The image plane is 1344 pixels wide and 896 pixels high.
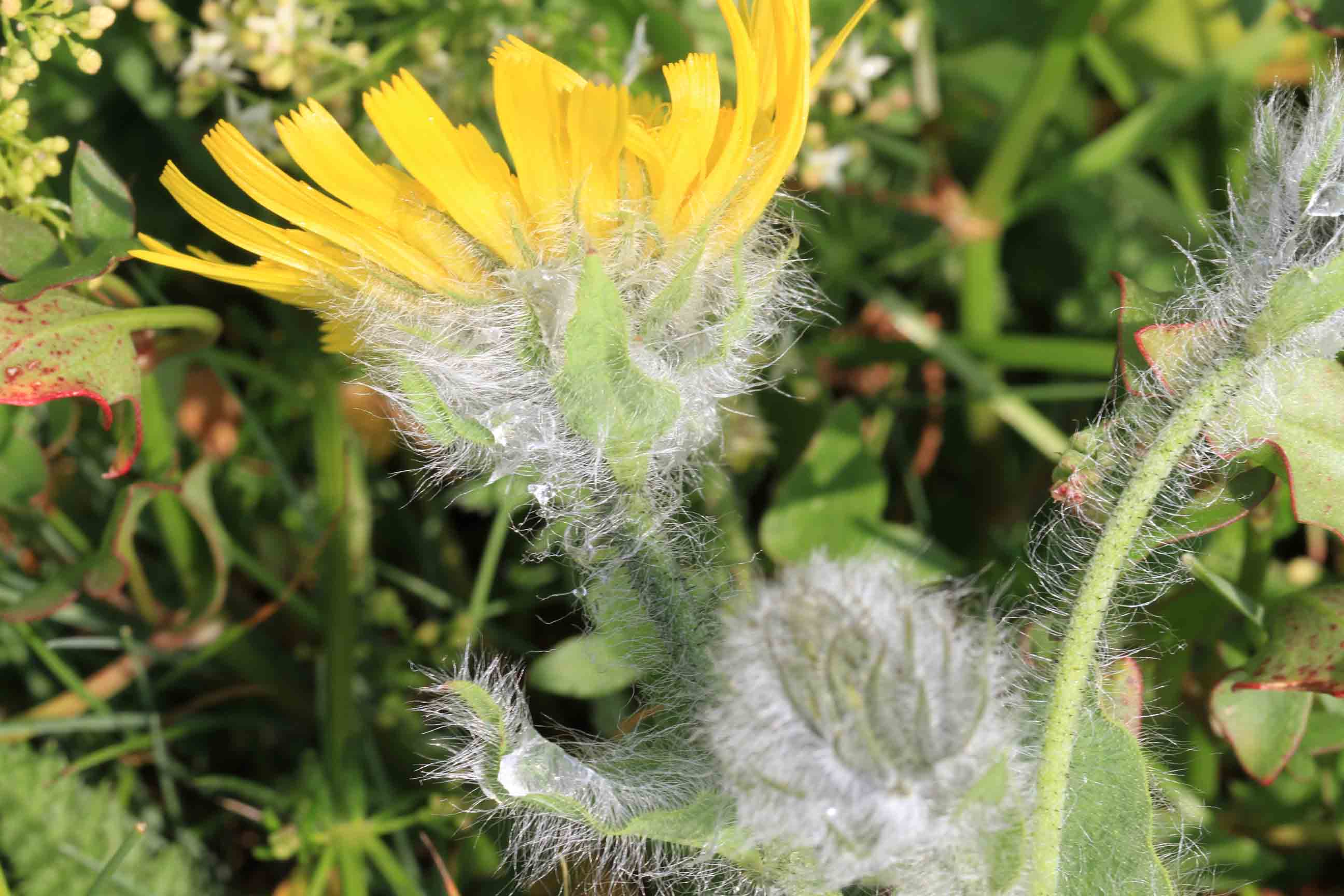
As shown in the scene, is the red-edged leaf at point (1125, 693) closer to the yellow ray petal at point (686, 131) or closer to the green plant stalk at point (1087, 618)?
the green plant stalk at point (1087, 618)

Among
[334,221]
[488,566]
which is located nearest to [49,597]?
[488,566]

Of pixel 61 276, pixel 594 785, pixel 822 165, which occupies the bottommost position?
pixel 594 785

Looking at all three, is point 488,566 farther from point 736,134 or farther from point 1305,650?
point 1305,650

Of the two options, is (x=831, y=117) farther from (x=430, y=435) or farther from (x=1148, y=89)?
(x=430, y=435)

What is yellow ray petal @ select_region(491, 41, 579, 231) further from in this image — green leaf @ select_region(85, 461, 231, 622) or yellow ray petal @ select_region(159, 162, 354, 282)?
green leaf @ select_region(85, 461, 231, 622)

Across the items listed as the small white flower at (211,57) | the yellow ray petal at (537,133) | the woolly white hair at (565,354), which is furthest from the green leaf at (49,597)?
the yellow ray petal at (537,133)

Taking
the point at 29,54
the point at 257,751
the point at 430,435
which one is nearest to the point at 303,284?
the point at 430,435
